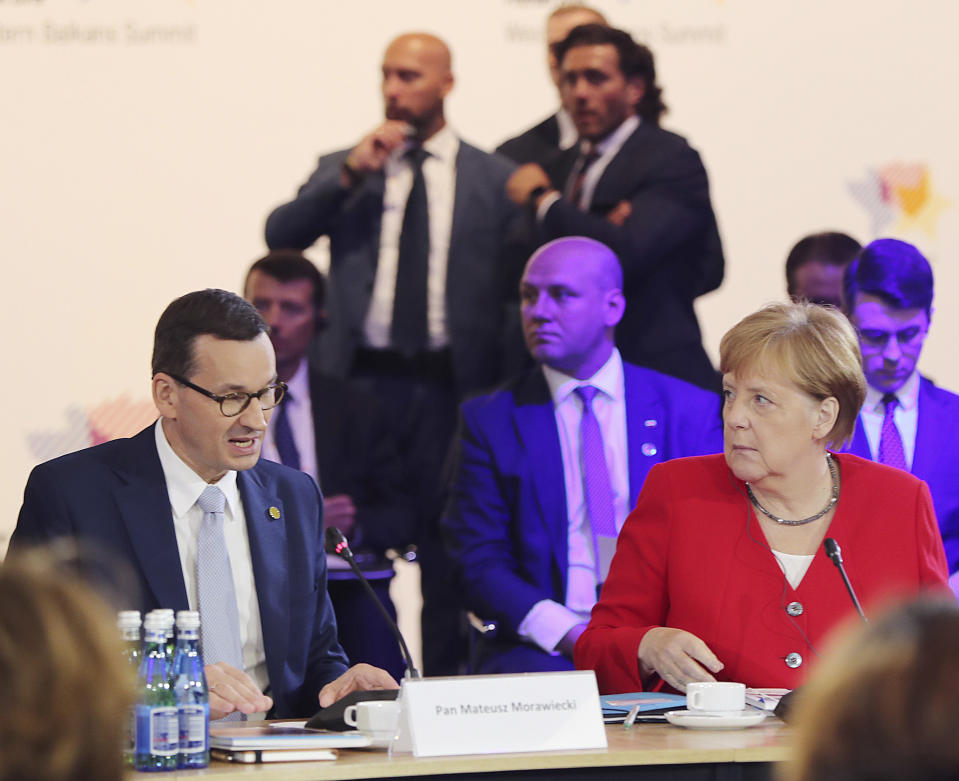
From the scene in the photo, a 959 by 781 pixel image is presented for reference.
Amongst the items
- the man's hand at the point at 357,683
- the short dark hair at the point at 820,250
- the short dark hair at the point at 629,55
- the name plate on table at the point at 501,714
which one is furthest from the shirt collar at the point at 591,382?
the name plate on table at the point at 501,714

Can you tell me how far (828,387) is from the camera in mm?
2756

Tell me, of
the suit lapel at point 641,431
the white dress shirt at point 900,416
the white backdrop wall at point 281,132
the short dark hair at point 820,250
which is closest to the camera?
the suit lapel at point 641,431

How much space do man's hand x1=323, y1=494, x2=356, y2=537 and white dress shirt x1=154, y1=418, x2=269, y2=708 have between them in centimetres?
149

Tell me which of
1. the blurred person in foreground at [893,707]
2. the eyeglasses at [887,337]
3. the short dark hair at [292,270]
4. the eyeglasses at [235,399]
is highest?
the short dark hair at [292,270]

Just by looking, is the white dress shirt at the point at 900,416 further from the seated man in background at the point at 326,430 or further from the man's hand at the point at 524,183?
the seated man in background at the point at 326,430

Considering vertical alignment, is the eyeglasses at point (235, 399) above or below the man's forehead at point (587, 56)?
below

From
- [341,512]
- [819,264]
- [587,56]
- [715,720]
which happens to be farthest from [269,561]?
[819,264]

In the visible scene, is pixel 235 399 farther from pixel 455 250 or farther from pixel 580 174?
pixel 580 174

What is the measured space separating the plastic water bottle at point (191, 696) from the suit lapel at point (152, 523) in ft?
2.12

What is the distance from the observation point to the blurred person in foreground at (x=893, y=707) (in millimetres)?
858

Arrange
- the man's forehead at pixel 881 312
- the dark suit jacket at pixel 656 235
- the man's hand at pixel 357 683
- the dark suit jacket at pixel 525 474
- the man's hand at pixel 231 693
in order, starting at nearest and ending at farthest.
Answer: the man's hand at pixel 231 693 → the man's hand at pixel 357 683 → the dark suit jacket at pixel 525 474 → the man's forehead at pixel 881 312 → the dark suit jacket at pixel 656 235

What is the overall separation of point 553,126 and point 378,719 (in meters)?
2.97

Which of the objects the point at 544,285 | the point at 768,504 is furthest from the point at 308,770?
the point at 544,285

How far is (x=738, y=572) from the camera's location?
8.86 feet
